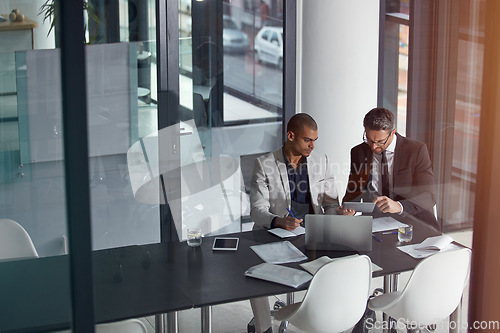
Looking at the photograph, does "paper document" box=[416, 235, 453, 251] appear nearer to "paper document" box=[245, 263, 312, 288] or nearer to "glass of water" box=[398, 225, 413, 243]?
"glass of water" box=[398, 225, 413, 243]

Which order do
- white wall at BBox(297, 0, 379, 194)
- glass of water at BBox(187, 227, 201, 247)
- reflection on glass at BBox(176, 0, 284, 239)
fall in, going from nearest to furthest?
glass of water at BBox(187, 227, 201, 247)
reflection on glass at BBox(176, 0, 284, 239)
white wall at BBox(297, 0, 379, 194)

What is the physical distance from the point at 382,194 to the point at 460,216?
78 centimetres

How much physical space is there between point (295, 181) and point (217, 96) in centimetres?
115

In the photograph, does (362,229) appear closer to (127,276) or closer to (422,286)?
(422,286)

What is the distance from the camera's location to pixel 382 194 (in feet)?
15.6

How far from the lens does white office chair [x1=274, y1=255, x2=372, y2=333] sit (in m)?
3.26

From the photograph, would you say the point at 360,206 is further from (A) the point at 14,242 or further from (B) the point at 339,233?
(A) the point at 14,242

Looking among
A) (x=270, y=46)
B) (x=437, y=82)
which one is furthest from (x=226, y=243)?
(x=437, y=82)

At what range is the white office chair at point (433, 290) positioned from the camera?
3.40 meters

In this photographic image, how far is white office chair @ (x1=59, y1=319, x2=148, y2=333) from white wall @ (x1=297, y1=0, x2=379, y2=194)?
2.67 meters

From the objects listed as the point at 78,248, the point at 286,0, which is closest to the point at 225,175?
the point at 286,0

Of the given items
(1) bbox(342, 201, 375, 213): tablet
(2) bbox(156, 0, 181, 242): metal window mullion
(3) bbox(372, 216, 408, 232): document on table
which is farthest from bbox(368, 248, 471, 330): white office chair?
(2) bbox(156, 0, 181, 242): metal window mullion

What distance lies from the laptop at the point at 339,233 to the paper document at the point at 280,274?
0.28 metres

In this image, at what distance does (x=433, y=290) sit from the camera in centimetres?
345
